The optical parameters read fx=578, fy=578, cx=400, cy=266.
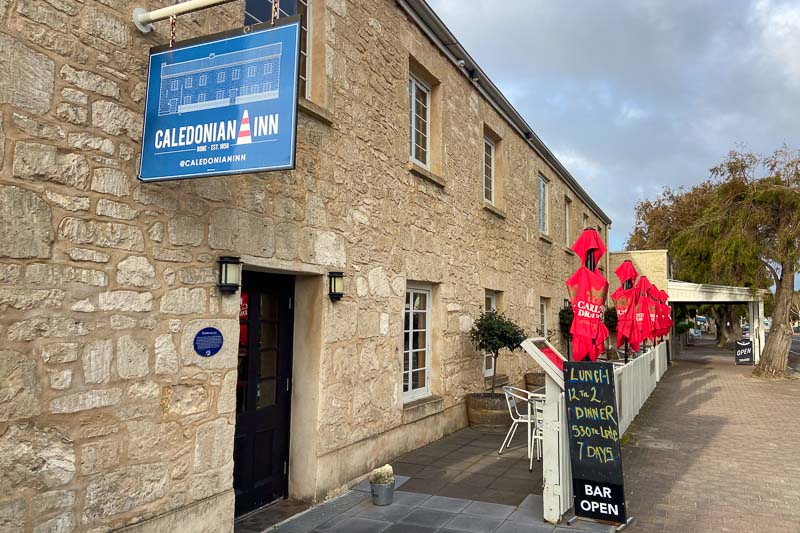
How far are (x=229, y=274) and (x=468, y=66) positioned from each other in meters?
6.16

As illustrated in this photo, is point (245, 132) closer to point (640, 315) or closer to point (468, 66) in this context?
point (468, 66)

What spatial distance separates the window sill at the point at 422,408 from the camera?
6984 mm

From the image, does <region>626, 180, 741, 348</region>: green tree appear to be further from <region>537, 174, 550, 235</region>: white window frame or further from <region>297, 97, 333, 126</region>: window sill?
<region>297, 97, 333, 126</region>: window sill

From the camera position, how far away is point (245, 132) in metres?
3.25

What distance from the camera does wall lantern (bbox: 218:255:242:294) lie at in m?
4.25

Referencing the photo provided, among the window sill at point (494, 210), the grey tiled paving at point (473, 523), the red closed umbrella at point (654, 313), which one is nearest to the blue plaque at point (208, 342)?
the grey tiled paving at point (473, 523)

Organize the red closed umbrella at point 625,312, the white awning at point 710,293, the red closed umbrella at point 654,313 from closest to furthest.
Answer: the red closed umbrella at point 625,312
the red closed umbrella at point 654,313
the white awning at point 710,293

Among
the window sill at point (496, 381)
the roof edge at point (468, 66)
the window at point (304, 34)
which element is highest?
the roof edge at point (468, 66)

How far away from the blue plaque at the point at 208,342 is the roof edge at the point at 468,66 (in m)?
4.84

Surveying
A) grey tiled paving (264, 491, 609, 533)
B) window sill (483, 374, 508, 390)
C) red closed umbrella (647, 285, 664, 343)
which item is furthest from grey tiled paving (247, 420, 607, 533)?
red closed umbrella (647, 285, 664, 343)

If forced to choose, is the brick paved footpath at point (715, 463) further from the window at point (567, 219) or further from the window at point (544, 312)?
the window at point (567, 219)

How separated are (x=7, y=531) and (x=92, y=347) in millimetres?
985

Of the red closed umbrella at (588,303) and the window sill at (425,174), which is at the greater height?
the window sill at (425,174)

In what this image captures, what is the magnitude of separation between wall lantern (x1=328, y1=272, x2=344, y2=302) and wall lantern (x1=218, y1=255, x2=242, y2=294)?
132 cm
